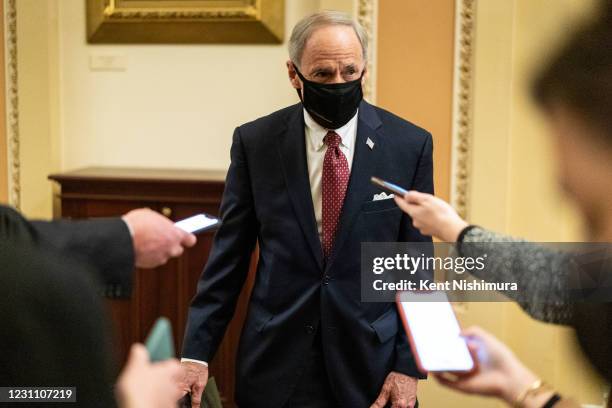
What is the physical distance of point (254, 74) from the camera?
128 inches

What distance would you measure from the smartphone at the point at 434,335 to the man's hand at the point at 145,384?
0.48m

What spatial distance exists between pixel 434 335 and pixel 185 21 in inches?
90.0

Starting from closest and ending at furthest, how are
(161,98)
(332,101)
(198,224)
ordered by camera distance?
1. (198,224)
2. (332,101)
3. (161,98)

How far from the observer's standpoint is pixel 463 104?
2.97 m

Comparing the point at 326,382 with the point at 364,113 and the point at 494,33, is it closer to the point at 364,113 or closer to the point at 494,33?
the point at 364,113

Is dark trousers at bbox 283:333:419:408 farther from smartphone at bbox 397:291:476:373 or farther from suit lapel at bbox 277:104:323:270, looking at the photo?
smartphone at bbox 397:291:476:373

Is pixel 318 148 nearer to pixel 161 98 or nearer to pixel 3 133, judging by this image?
pixel 161 98

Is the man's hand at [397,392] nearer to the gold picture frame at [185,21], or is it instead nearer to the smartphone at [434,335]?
A: the smartphone at [434,335]

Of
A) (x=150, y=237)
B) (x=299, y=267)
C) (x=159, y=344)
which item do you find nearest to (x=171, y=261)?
(x=299, y=267)

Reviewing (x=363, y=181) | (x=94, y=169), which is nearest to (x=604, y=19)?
(x=363, y=181)

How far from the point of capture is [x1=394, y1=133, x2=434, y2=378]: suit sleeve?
185 cm

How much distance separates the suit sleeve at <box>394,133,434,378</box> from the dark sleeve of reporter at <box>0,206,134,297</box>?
844mm

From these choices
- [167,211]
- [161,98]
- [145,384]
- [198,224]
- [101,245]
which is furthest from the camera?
[161,98]

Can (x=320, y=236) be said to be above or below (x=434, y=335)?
above
